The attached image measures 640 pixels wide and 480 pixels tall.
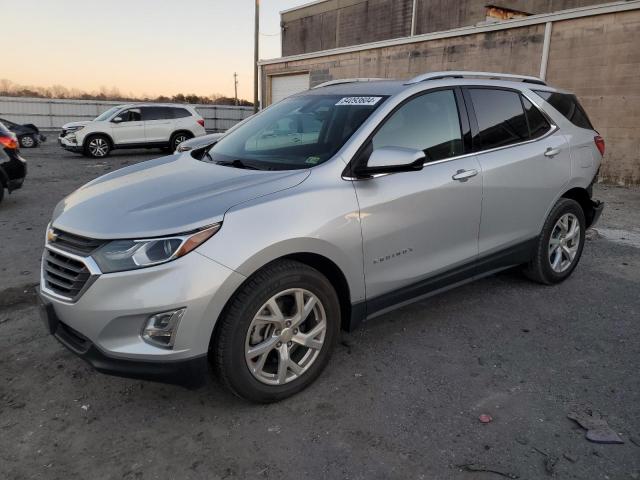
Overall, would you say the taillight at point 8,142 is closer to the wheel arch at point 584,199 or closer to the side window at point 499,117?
the side window at point 499,117

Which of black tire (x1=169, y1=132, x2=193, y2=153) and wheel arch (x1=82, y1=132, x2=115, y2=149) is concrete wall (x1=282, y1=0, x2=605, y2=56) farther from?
wheel arch (x1=82, y1=132, x2=115, y2=149)

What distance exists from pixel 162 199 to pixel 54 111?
27.1 m

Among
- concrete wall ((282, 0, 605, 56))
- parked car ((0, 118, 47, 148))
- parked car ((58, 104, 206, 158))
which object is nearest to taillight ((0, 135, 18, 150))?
parked car ((58, 104, 206, 158))

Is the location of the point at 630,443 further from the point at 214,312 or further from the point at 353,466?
the point at 214,312

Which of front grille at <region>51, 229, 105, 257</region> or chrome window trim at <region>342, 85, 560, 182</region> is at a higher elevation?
chrome window trim at <region>342, 85, 560, 182</region>

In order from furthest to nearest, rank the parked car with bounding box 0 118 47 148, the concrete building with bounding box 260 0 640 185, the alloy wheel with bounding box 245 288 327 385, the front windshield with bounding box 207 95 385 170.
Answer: the parked car with bounding box 0 118 47 148 → the concrete building with bounding box 260 0 640 185 → the front windshield with bounding box 207 95 385 170 → the alloy wheel with bounding box 245 288 327 385

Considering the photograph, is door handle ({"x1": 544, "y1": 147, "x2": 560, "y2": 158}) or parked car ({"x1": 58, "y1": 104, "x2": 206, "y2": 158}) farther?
parked car ({"x1": 58, "y1": 104, "x2": 206, "y2": 158})

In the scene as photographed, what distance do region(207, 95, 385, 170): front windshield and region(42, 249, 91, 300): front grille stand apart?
1165 mm

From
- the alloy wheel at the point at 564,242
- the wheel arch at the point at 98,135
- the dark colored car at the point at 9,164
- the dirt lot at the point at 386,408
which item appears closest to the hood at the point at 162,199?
the dirt lot at the point at 386,408

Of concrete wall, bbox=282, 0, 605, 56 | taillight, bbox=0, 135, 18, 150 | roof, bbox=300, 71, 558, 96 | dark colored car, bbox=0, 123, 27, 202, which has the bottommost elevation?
dark colored car, bbox=0, 123, 27, 202

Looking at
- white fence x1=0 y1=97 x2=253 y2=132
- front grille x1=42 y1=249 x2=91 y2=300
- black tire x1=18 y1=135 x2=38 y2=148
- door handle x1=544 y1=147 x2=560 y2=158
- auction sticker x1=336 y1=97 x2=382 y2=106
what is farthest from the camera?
white fence x1=0 y1=97 x2=253 y2=132

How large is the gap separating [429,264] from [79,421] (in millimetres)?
2251

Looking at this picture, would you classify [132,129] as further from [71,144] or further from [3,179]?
[3,179]

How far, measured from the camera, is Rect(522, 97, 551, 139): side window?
4.13 metres
